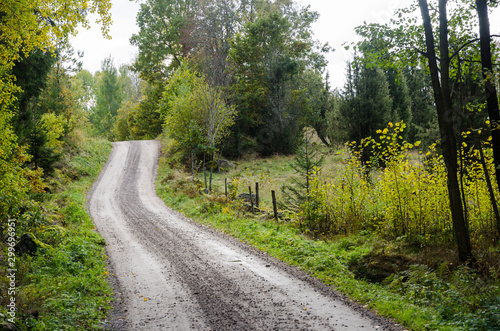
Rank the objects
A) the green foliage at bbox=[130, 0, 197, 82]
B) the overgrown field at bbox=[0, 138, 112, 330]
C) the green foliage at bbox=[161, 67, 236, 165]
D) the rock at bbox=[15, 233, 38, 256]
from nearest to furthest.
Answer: the overgrown field at bbox=[0, 138, 112, 330] < the rock at bbox=[15, 233, 38, 256] < the green foliage at bbox=[161, 67, 236, 165] < the green foliage at bbox=[130, 0, 197, 82]

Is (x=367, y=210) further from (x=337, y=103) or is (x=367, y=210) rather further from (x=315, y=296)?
(x=337, y=103)

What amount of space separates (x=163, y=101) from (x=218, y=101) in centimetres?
1149

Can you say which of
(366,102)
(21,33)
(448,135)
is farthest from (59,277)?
(366,102)

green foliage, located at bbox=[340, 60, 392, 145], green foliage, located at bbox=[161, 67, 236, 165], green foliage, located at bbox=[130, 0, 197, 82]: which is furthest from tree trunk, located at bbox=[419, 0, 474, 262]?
green foliage, located at bbox=[130, 0, 197, 82]

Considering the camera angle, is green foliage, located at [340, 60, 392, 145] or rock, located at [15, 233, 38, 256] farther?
green foliage, located at [340, 60, 392, 145]

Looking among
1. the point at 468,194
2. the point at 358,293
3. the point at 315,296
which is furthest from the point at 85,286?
the point at 468,194

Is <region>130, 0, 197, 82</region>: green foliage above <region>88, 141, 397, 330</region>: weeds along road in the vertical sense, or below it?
above

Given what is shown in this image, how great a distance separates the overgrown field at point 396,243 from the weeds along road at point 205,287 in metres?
0.63

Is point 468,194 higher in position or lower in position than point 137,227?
higher

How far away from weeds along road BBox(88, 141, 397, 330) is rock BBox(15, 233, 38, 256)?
1.98m

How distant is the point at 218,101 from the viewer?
26875 millimetres

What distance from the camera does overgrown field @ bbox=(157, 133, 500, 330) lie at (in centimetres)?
566

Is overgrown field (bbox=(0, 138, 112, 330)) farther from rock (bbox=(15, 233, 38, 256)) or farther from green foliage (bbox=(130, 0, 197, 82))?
green foliage (bbox=(130, 0, 197, 82))

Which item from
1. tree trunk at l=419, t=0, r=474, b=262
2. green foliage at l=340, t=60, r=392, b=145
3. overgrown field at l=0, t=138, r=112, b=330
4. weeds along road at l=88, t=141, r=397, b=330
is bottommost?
weeds along road at l=88, t=141, r=397, b=330
